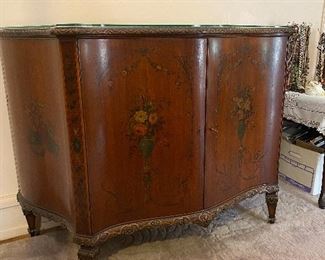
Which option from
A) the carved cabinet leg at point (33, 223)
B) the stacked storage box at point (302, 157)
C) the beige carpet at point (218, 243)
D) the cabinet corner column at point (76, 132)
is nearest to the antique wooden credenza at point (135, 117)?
the cabinet corner column at point (76, 132)

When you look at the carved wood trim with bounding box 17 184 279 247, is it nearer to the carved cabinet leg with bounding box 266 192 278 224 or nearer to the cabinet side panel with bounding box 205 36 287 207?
the cabinet side panel with bounding box 205 36 287 207

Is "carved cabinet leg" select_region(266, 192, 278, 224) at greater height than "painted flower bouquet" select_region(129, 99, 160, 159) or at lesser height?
lesser

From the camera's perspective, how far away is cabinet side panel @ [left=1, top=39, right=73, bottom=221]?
1.22 metres

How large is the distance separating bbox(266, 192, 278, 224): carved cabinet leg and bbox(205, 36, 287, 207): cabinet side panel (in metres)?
0.14

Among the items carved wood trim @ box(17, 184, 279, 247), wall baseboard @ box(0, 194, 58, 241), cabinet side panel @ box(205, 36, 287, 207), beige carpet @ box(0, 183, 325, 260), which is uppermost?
cabinet side panel @ box(205, 36, 287, 207)

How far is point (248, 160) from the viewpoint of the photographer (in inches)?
62.2

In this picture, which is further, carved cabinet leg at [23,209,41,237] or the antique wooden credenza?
carved cabinet leg at [23,209,41,237]

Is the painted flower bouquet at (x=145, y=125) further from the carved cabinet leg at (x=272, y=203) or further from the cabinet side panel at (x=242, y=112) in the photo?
the carved cabinet leg at (x=272, y=203)

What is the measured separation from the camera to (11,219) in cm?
177

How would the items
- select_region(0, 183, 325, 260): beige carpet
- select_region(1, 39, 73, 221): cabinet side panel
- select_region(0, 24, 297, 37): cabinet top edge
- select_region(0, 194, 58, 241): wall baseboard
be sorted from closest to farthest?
1. select_region(0, 24, 297, 37): cabinet top edge
2. select_region(1, 39, 73, 221): cabinet side panel
3. select_region(0, 183, 325, 260): beige carpet
4. select_region(0, 194, 58, 241): wall baseboard

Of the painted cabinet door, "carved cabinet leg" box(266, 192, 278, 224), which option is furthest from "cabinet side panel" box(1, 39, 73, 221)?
"carved cabinet leg" box(266, 192, 278, 224)

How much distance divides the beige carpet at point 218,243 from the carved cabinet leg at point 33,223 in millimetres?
35

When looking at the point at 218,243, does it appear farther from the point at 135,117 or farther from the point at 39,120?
the point at 39,120

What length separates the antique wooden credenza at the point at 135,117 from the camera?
3.86ft
